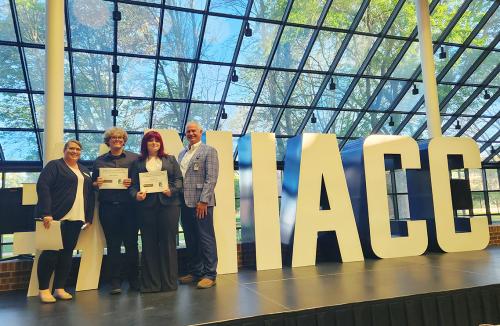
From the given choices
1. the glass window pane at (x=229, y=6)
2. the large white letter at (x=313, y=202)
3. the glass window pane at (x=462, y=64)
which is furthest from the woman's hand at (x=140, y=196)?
the glass window pane at (x=462, y=64)

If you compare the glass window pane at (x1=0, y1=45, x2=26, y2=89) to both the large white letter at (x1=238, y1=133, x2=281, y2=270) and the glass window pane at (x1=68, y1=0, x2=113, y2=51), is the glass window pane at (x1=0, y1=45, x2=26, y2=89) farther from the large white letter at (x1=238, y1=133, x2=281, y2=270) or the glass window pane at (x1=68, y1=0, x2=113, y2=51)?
the large white letter at (x1=238, y1=133, x2=281, y2=270)

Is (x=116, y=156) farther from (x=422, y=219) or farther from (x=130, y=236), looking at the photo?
(x=422, y=219)

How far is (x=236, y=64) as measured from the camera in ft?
22.2

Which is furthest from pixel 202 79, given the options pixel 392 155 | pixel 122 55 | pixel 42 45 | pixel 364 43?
pixel 392 155

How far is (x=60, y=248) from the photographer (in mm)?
Answer: 2621

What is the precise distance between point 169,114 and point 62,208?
4.85 metres

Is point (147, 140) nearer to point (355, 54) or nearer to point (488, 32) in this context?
point (355, 54)

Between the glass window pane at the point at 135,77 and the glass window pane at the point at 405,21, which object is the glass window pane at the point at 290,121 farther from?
the glass window pane at the point at 135,77

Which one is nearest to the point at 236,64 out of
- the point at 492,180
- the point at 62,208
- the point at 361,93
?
the point at 361,93

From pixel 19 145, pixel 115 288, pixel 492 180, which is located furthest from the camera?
pixel 492 180

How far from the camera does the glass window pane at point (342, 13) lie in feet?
21.4

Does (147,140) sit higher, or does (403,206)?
(147,140)

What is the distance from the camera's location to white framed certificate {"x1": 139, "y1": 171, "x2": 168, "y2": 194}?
2795mm

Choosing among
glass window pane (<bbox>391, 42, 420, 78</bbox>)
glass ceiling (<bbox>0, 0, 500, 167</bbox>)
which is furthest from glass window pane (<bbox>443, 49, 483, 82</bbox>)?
glass window pane (<bbox>391, 42, 420, 78</bbox>)
